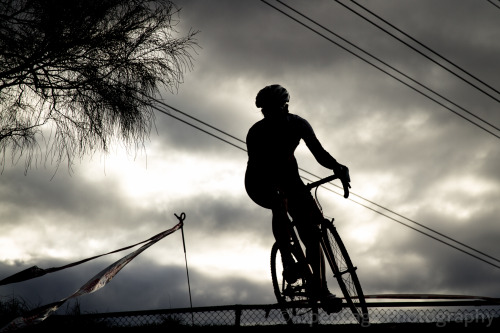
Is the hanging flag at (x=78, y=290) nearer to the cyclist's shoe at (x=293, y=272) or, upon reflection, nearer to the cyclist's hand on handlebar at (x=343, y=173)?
the cyclist's shoe at (x=293, y=272)

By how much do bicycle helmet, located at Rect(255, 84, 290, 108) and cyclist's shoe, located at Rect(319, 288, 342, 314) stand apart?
5.83 ft

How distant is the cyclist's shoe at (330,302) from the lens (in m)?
5.22

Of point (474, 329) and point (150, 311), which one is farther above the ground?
point (150, 311)

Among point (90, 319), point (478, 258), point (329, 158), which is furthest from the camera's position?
point (478, 258)

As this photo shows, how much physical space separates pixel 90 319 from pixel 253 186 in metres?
2.69

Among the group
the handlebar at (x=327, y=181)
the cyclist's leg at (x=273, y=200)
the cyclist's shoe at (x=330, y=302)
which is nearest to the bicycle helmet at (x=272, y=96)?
the cyclist's leg at (x=273, y=200)

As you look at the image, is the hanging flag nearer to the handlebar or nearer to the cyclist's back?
the cyclist's back

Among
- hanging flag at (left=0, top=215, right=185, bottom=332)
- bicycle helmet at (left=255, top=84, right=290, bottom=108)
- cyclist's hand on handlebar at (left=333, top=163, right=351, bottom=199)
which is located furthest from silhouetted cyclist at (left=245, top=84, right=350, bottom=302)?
hanging flag at (left=0, top=215, right=185, bottom=332)

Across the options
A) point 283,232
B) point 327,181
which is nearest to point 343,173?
point 327,181

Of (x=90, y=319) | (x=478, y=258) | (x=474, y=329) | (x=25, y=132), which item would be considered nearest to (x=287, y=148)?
(x=474, y=329)

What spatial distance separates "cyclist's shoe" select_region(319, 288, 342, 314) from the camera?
5.22 meters

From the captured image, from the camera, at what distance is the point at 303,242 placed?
5.52 m

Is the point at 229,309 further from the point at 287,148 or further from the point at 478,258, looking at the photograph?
the point at 478,258

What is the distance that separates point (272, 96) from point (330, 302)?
1.94 meters
